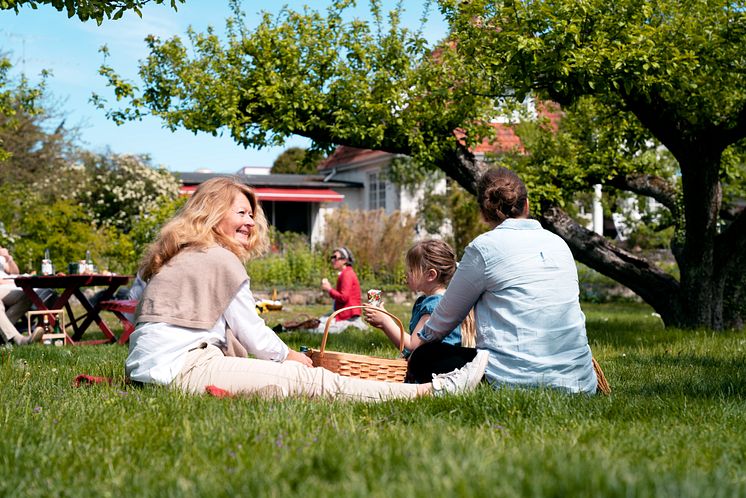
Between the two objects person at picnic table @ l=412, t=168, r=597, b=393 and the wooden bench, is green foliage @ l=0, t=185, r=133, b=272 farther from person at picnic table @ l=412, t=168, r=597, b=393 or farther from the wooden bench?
person at picnic table @ l=412, t=168, r=597, b=393

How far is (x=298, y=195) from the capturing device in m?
31.4

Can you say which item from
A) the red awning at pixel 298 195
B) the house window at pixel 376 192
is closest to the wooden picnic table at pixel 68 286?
the house window at pixel 376 192

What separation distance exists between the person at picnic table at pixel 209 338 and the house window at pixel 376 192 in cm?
2593

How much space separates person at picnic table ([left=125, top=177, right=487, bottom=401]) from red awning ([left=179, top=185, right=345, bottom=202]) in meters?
26.9

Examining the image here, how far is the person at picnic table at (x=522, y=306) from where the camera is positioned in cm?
440

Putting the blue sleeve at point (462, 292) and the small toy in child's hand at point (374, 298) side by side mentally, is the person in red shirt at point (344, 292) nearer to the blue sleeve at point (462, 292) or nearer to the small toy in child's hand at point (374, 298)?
the small toy in child's hand at point (374, 298)

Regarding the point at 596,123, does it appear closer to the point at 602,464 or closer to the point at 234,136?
the point at 234,136

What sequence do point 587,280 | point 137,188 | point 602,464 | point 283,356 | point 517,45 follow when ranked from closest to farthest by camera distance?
point 602,464
point 283,356
point 517,45
point 587,280
point 137,188

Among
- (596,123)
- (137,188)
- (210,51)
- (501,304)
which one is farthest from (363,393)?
(137,188)

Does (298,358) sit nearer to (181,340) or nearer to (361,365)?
(361,365)

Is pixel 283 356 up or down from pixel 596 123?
down

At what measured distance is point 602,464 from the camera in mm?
2547

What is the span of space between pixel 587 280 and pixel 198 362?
17.8 meters

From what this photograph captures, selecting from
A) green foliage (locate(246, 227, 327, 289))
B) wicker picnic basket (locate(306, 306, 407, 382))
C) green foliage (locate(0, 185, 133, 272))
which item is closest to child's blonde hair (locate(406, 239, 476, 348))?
wicker picnic basket (locate(306, 306, 407, 382))
